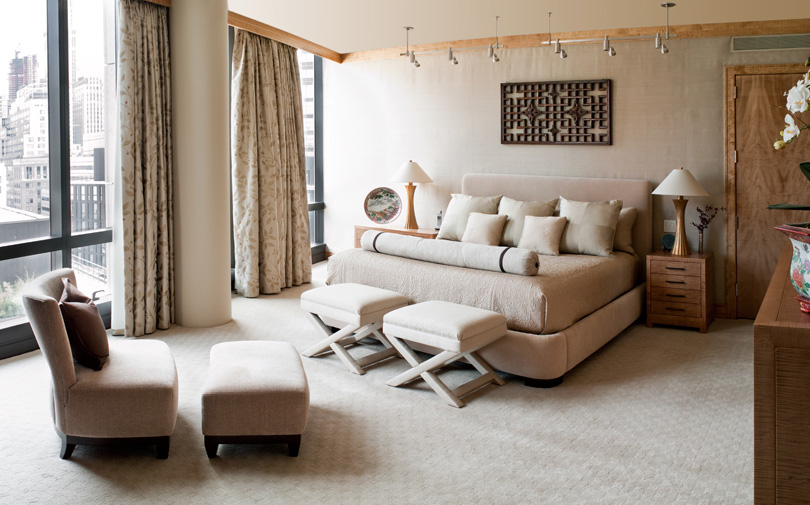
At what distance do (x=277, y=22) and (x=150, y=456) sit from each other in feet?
13.0

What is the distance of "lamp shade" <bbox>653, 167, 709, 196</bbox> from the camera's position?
5449mm

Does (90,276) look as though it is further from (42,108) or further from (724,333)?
(724,333)

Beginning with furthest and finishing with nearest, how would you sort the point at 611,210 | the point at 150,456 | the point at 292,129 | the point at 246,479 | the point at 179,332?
1. the point at 292,129
2. the point at 611,210
3. the point at 179,332
4. the point at 150,456
5. the point at 246,479

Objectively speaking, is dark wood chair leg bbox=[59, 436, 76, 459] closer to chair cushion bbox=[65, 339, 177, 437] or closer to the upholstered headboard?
chair cushion bbox=[65, 339, 177, 437]

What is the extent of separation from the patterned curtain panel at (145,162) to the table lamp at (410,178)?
7.81ft

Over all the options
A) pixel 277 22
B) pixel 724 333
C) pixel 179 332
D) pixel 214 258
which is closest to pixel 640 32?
pixel 724 333

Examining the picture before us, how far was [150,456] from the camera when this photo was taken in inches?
124

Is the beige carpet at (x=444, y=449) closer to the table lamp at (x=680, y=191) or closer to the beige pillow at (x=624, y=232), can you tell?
the table lamp at (x=680, y=191)

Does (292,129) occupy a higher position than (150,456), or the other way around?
(292,129)

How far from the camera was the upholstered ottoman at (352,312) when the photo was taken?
4246 mm

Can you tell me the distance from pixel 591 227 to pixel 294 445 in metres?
3.33

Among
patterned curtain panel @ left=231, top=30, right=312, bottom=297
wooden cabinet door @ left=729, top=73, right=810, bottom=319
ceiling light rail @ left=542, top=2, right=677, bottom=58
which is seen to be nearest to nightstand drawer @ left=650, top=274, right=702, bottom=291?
wooden cabinet door @ left=729, top=73, right=810, bottom=319

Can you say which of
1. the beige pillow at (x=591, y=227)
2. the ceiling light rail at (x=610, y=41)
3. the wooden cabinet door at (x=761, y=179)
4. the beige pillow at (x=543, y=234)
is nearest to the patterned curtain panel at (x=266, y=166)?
the beige pillow at (x=543, y=234)

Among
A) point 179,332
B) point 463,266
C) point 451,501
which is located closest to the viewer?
point 451,501
